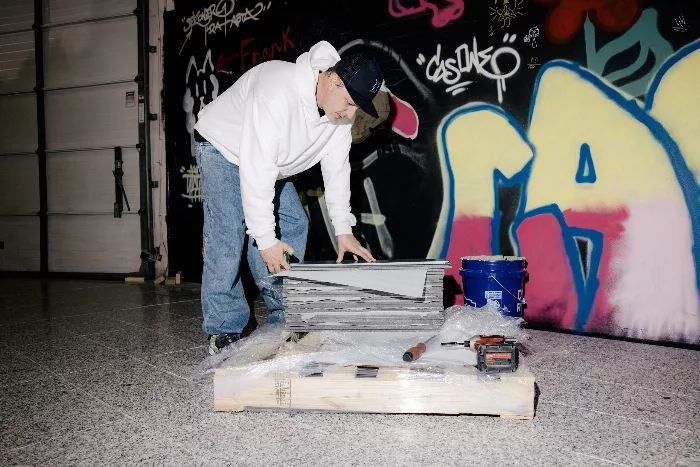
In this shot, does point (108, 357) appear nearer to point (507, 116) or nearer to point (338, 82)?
point (338, 82)

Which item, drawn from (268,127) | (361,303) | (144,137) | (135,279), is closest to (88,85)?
(144,137)

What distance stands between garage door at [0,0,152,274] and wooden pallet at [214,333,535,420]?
4.36 meters

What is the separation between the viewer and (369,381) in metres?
1.83

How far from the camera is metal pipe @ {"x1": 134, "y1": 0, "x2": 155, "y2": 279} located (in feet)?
18.8

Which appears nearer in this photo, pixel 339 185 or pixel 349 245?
pixel 349 245

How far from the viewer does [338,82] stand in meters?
2.17

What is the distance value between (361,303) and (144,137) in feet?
14.4

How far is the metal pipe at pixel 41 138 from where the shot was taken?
6.46 m

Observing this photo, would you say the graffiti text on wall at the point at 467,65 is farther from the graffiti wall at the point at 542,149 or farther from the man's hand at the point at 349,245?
the man's hand at the point at 349,245

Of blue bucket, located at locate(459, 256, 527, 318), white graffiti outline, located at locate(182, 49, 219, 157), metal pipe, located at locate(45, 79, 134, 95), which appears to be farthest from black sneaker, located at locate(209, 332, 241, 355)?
metal pipe, located at locate(45, 79, 134, 95)

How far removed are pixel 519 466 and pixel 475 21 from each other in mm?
2800

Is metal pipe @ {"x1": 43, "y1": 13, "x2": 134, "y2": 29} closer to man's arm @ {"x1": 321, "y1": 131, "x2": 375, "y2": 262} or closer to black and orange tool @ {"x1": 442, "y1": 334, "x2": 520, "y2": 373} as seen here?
man's arm @ {"x1": 321, "y1": 131, "x2": 375, "y2": 262}

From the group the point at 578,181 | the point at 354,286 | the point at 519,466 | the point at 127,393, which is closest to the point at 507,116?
the point at 578,181

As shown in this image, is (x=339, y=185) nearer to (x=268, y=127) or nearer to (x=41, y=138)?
(x=268, y=127)
